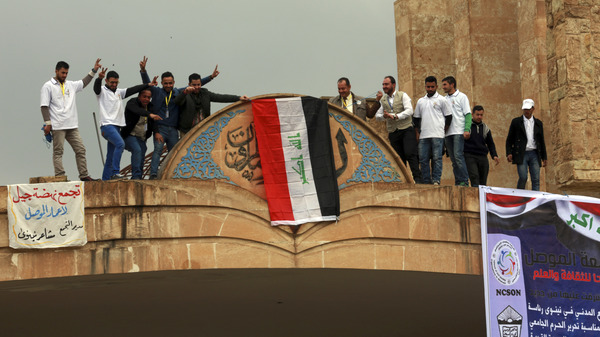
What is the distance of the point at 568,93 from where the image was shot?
1973cm

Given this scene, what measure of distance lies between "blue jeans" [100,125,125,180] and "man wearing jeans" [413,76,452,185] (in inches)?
184

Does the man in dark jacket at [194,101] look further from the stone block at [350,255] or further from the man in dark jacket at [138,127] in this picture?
the stone block at [350,255]

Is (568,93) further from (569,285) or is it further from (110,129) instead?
(110,129)

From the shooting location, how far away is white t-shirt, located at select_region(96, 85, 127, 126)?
49.4 ft

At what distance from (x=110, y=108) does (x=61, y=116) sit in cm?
69

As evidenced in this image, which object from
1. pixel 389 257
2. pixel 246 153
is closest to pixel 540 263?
pixel 389 257

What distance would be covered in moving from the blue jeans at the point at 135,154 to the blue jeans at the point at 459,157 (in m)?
4.81

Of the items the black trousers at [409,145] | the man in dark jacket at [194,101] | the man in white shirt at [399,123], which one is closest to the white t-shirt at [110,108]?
the man in dark jacket at [194,101]

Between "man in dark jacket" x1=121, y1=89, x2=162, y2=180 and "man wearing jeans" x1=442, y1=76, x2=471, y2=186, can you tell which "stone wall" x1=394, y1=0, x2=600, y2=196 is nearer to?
"man wearing jeans" x1=442, y1=76, x2=471, y2=186

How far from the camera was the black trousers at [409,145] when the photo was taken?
1661 cm

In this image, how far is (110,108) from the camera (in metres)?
15.1

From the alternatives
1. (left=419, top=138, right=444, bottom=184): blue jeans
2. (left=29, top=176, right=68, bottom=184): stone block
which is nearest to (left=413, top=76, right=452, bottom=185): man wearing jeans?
(left=419, top=138, right=444, bottom=184): blue jeans

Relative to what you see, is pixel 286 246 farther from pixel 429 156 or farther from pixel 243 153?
pixel 429 156

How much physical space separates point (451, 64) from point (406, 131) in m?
8.44
